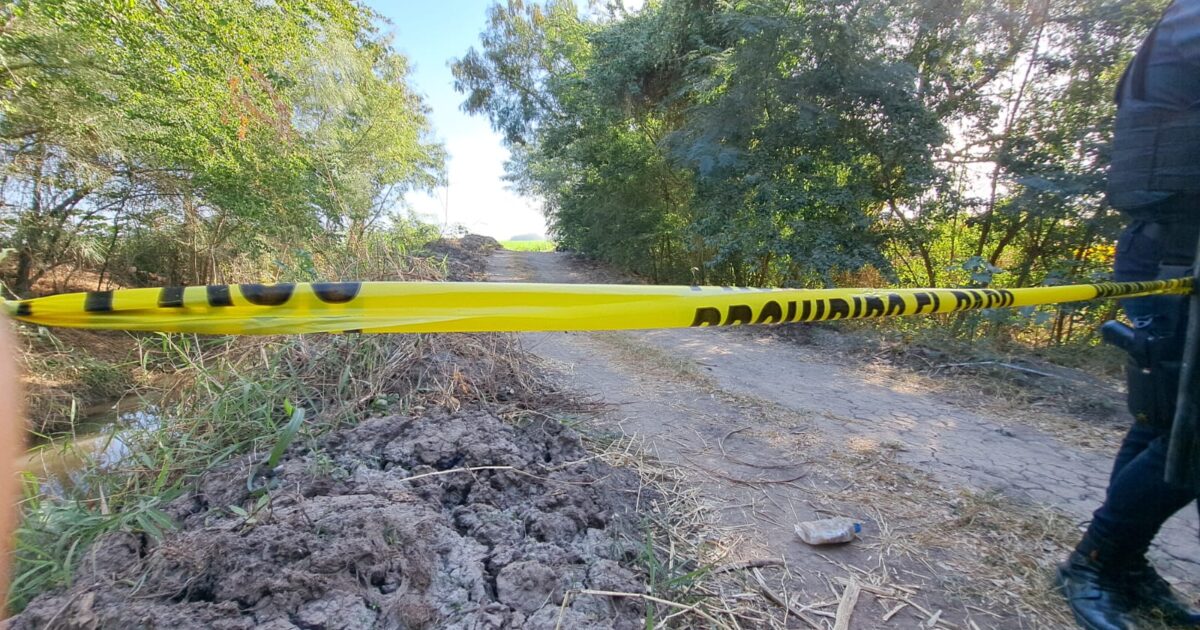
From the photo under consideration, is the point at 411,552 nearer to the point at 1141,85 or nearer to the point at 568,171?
the point at 1141,85

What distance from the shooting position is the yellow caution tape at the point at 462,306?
1.04 m

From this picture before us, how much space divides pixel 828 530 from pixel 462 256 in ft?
40.2

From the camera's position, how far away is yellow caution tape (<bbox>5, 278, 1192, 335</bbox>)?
Answer: 1.04m

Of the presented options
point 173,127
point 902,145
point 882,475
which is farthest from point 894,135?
point 173,127

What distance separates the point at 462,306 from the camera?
1.25m

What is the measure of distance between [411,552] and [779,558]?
1.33 meters

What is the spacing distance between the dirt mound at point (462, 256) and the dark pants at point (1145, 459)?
4.98 m

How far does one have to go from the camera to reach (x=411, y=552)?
147 centimetres

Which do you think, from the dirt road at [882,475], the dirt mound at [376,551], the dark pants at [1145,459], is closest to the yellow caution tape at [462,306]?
the dark pants at [1145,459]

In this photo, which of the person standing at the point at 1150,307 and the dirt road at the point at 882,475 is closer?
the person standing at the point at 1150,307

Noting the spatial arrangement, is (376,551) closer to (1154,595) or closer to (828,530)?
(828,530)

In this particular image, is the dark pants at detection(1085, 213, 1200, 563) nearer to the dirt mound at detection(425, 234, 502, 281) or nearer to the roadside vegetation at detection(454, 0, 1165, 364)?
the roadside vegetation at detection(454, 0, 1165, 364)

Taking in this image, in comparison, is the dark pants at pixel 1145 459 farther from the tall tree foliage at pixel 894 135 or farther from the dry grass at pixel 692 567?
the tall tree foliage at pixel 894 135

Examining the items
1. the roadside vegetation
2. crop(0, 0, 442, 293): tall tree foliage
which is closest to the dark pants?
the roadside vegetation
